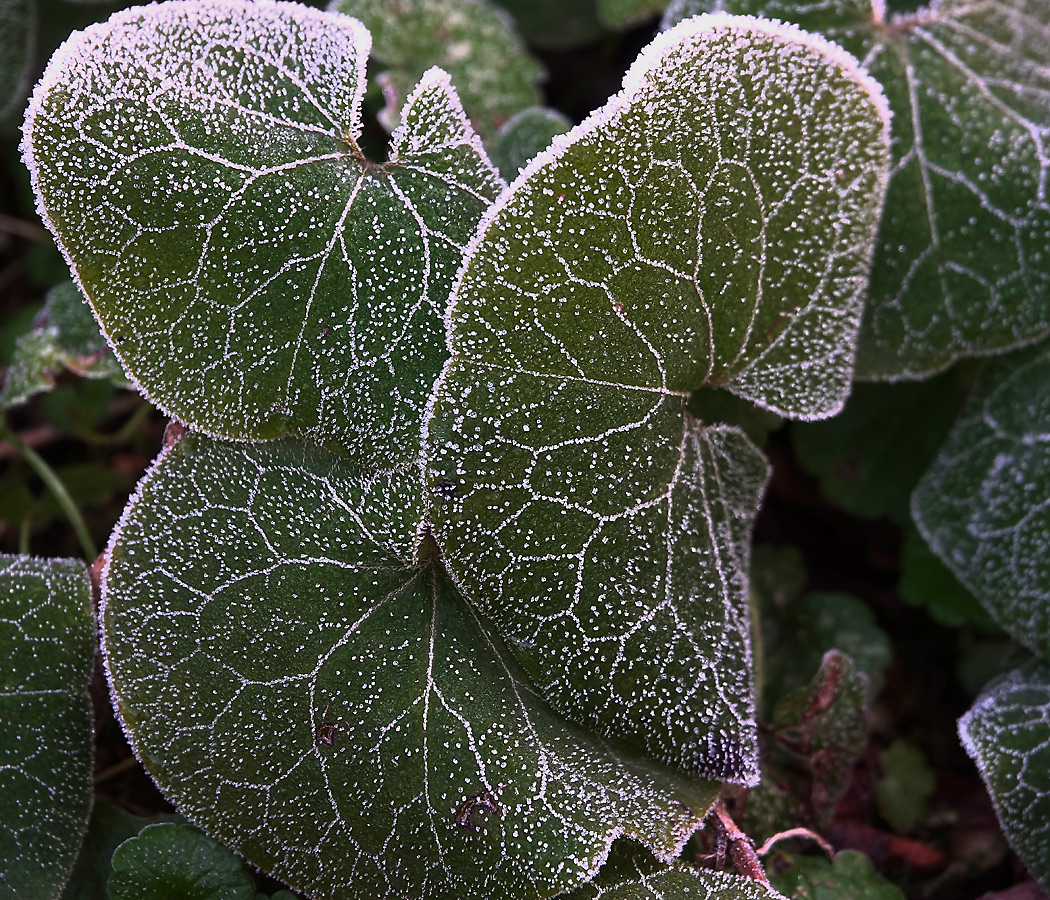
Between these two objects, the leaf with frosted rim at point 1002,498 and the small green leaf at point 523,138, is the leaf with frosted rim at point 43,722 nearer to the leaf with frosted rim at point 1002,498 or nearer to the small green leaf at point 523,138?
the small green leaf at point 523,138

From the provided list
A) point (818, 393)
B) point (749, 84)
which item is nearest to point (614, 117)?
point (749, 84)

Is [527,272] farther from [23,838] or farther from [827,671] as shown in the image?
[23,838]

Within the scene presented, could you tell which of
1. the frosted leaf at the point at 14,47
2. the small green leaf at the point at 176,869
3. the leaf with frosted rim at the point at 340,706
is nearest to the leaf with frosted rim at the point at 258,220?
Result: the leaf with frosted rim at the point at 340,706

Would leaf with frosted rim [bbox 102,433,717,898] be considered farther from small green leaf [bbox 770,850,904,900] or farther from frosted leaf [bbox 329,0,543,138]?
frosted leaf [bbox 329,0,543,138]

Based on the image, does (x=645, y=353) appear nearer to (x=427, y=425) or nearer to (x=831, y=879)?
(x=427, y=425)

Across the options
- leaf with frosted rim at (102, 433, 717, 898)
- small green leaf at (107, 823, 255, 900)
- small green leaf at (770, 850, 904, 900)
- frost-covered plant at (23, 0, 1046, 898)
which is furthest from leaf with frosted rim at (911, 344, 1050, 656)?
small green leaf at (107, 823, 255, 900)

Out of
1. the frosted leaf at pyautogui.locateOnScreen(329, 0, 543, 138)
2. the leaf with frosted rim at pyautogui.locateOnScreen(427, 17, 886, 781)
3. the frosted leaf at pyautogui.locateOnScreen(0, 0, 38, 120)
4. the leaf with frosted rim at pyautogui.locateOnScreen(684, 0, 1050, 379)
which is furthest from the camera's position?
the frosted leaf at pyautogui.locateOnScreen(329, 0, 543, 138)

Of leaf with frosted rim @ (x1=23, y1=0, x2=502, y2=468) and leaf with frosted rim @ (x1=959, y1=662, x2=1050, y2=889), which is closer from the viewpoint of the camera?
leaf with frosted rim @ (x1=23, y1=0, x2=502, y2=468)
